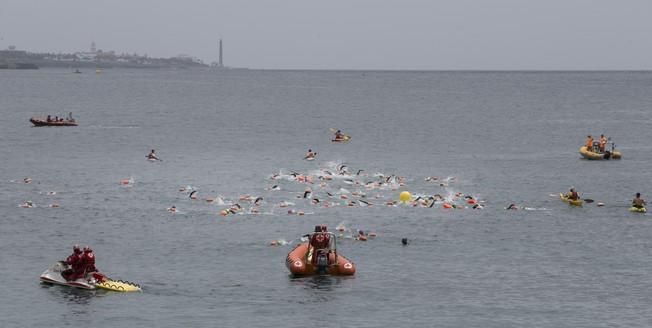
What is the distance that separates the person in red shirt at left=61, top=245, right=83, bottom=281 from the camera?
49.5 m

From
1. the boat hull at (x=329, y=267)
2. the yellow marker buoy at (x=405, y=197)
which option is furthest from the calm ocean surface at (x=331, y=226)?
the yellow marker buoy at (x=405, y=197)

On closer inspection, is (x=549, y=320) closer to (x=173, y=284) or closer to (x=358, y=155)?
(x=173, y=284)

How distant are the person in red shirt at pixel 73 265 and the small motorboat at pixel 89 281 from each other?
0.18 metres

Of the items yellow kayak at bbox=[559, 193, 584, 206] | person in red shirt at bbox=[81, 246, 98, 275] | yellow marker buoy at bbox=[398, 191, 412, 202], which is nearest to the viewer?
person in red shirt at bbox=[81, 246, 98, 275]

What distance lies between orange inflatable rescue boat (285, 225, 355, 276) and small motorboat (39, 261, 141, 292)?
7.92 metres

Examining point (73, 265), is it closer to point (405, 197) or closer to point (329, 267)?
point (329, 267)

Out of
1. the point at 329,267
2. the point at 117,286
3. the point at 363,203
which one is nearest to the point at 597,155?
the point at 363,203

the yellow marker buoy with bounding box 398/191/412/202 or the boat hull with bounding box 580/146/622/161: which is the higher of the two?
the boat hull with bounding box 580/146/622/161

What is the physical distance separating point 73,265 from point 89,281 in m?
1.07

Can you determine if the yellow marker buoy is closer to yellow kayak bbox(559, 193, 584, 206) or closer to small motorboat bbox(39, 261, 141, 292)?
yellow kayak bbox(559, 193, 584, 206)

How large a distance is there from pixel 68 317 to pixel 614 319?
77.6 feet

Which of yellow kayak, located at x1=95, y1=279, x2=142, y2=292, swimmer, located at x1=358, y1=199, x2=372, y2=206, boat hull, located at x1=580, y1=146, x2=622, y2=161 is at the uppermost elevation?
boat hull, located at x1=580, y1=146, x2=622, y2=161

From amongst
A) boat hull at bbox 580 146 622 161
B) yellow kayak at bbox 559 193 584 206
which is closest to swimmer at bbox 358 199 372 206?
yellow kayak at bbox 559 193 584 206

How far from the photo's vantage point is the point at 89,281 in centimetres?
4978
